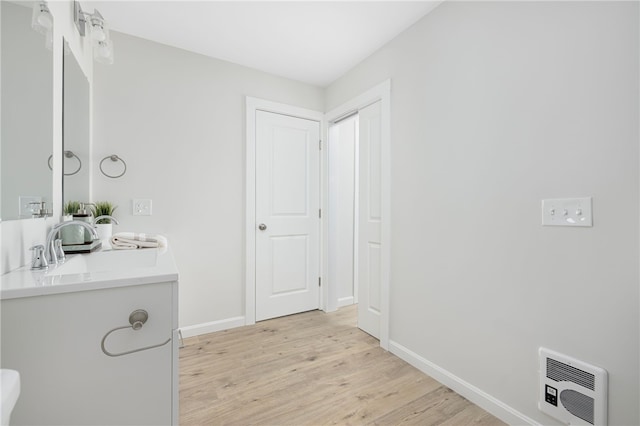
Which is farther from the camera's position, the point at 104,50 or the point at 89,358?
the point at 104,50

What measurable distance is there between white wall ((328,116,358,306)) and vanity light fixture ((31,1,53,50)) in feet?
7.31

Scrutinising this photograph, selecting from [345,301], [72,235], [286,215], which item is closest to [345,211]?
[286,215]

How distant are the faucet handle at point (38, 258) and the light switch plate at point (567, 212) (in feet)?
6.57

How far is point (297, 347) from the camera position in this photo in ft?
7.31

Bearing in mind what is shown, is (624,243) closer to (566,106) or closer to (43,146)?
(566,106)

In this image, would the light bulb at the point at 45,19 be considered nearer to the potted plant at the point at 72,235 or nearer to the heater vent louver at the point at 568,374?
the potted plant at the point at 72,235

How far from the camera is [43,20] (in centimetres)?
114

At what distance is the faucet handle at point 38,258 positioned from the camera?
3.38ft

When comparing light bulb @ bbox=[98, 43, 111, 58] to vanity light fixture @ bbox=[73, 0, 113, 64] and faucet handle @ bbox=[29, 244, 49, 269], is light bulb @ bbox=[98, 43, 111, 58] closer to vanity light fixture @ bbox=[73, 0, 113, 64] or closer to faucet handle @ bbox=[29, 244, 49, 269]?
vanity light fixture @ bbox=[73, 0, 113, 64]

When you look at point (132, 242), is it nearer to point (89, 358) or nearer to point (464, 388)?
point (89, 358)

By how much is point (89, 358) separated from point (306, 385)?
1242mm

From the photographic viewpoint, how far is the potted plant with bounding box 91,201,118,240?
1880 millimetres

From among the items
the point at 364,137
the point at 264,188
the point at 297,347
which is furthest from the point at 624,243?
the point at 264,188

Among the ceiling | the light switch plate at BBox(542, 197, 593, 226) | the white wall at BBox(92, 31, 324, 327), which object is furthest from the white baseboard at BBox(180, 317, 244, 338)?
the light switch plate at BBox(542, 197, 593, 226)
